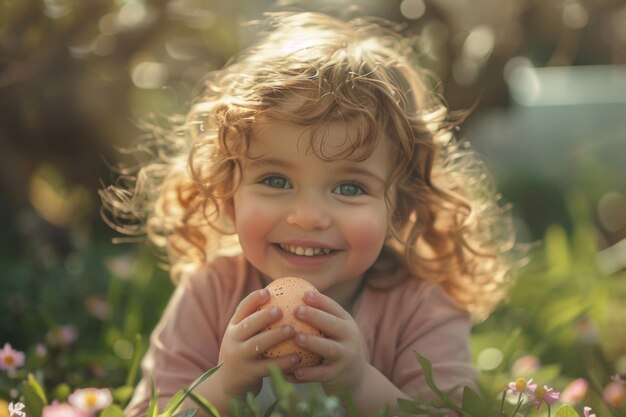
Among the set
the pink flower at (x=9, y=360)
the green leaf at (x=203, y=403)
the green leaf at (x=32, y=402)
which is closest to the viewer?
the green leaf at (x=203, y=403)

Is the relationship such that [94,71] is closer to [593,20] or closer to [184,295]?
[184,295]

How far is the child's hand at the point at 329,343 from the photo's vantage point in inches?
63.1

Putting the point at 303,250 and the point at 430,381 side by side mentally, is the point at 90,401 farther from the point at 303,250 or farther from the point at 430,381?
the point at 430,381

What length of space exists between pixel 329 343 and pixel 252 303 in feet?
0.50

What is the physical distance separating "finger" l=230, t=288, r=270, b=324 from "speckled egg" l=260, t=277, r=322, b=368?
0.4 inches

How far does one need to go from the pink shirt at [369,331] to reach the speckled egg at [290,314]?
0.40 meters

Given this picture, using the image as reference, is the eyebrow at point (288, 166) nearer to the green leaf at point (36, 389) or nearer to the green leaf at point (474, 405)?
the green leaf at point (474, 405)

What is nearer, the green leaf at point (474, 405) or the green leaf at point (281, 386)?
the green leaf at point (281, 386)

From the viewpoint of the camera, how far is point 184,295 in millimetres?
2146

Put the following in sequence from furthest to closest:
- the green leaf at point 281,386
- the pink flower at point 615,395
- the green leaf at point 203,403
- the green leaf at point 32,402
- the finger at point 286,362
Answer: the pink flower at point 615,395
the green leaf at point 32,402
the finger at point 286,362
the green leaf at point 203,403
the green leaf at point 281,386

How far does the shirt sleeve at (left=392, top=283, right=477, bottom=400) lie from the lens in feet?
6.46

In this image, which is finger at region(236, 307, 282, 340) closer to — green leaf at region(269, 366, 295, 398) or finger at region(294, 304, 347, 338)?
finger at region(294, 304, 347, 338)

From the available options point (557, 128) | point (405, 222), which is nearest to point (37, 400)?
point (405, 222)

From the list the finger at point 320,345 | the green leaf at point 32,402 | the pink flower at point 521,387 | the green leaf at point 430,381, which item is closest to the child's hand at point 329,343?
the finger at point 320,345
